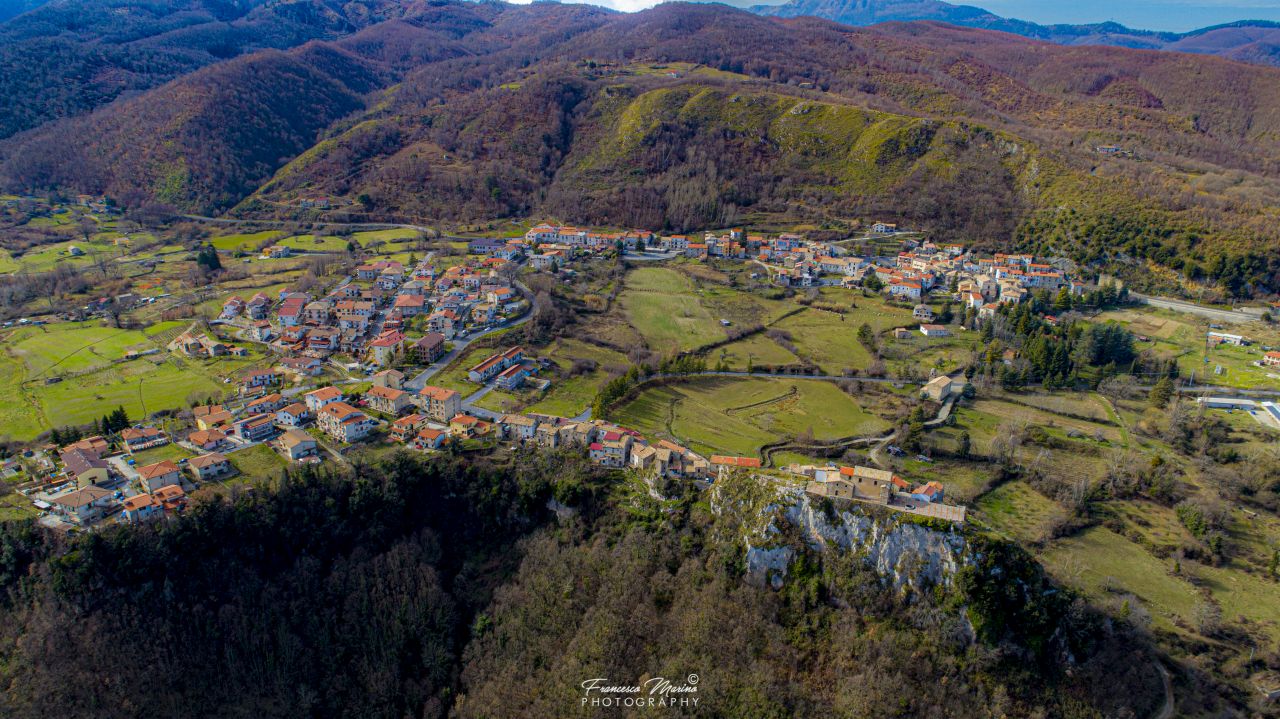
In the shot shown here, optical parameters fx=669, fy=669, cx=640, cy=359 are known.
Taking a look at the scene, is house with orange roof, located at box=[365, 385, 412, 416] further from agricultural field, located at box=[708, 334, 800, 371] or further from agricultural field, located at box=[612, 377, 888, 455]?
agricultural field, located at box=[708, 334, 800, 371]

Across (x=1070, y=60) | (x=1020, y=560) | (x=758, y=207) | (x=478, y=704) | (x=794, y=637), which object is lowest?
(x=478, y=704)

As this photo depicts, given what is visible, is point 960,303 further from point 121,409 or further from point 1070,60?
point 1070,60

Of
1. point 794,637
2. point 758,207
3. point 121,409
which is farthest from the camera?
point 758,207

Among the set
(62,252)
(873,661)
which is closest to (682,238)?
(873,661)

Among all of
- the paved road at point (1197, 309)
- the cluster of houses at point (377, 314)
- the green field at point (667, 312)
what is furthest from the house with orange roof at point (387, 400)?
the paved road at point (1197, 309)

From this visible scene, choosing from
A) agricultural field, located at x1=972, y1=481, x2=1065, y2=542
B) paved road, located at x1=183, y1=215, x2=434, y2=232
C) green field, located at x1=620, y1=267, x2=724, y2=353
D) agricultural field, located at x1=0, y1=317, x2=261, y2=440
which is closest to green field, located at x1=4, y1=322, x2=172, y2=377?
agricultural field, located at x1=0, y1=317, x2=261, y2=440

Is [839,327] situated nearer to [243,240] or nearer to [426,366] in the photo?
[426,366]
